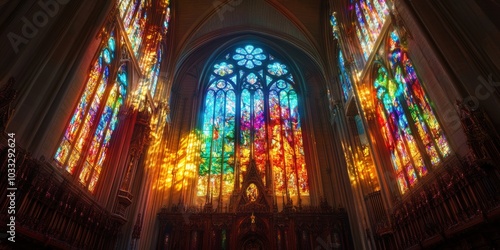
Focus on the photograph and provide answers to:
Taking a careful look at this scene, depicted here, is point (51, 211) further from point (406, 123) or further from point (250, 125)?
point (250, 125)

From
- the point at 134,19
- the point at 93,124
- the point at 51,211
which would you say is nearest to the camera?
the point at 51,211

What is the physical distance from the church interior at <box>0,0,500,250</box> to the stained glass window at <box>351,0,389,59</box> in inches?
4.6

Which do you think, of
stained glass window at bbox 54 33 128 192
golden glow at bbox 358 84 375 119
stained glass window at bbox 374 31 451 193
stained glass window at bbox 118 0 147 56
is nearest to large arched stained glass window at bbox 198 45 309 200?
golden glow at bbox 358 84 375 119

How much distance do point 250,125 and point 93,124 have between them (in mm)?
10536

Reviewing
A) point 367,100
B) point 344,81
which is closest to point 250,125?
point 344,81

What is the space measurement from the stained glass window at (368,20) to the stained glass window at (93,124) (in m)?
11.2

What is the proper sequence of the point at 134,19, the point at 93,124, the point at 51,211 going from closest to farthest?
the point at 51,211 < the point at 93,124 < the point at 134,19

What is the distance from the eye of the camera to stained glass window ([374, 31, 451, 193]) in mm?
8960

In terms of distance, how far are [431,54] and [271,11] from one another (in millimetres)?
14751

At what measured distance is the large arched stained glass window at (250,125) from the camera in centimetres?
1664

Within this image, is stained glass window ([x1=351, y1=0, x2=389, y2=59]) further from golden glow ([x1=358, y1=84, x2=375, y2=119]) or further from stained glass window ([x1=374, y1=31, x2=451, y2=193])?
golden glow ([x1=358, y1=84, x2=375, y2=119])

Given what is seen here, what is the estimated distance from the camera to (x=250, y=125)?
18891 millimetres

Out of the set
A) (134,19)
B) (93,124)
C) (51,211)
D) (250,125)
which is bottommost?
(51,211)

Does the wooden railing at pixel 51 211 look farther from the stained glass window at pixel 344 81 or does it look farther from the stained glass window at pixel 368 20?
the stained glass window at pixel 368 20
